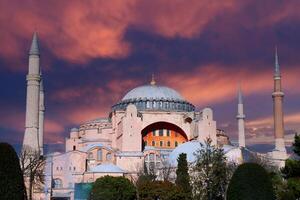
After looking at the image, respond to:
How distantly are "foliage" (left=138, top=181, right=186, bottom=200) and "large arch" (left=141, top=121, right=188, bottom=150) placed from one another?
20.8 meters

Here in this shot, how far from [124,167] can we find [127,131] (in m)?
3.51

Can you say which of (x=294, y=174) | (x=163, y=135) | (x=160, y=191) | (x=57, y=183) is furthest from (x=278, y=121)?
(x=294, y=174)

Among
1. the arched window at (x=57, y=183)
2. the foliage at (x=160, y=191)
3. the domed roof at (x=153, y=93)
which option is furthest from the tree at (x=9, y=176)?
the domed roof at (x=153, y=93)

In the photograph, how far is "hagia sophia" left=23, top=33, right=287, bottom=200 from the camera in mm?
44625

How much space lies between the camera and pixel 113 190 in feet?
106

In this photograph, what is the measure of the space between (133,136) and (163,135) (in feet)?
17.1

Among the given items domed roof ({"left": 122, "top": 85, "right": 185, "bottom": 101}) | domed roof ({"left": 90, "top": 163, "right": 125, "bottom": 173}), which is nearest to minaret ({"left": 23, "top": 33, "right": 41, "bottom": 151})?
domed roof ({"left": 90, "top": 163, "right": 125, "bottom": 173})

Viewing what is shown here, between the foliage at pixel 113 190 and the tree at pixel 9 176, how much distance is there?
1883cm

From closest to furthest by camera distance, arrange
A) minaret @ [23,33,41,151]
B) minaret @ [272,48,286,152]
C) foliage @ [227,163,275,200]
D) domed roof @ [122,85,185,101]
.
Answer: foliage @ [227,163,275,200] < minaret @ [23,33,41,151] < minaret @ [272,48,286,152] < domed roof @ [122,85,185,101]

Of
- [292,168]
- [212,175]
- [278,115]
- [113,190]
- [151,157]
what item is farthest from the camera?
[278,115]

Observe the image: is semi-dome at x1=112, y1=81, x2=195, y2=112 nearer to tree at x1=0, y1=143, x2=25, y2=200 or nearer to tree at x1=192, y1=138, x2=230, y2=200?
tree at x1=192, y1=138, x2=230, y2=200

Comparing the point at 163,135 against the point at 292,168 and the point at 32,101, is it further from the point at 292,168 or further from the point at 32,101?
the point at 292,168

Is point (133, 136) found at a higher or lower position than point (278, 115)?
lower

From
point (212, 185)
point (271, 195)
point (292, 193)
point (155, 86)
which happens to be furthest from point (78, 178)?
point (271, 195)
